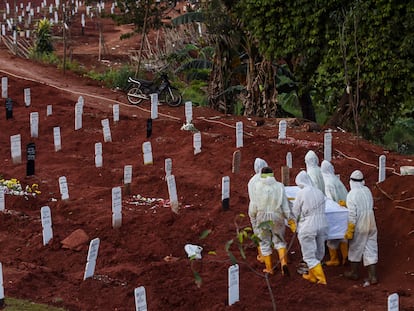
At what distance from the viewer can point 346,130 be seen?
67.2 feet

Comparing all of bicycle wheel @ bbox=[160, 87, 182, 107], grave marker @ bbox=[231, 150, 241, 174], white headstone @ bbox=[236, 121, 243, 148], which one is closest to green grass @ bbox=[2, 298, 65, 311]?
grave marker @ bbox=[231, 150, 241, 174]

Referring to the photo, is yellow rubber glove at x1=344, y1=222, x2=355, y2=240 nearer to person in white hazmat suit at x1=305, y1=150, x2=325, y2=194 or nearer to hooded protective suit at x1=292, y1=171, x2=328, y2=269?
hooded protective suit at x1=292, y1=171, x2=328, y2=269

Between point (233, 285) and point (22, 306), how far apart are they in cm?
223

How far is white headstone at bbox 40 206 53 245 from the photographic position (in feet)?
36.3

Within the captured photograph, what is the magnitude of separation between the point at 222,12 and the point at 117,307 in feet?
43.7

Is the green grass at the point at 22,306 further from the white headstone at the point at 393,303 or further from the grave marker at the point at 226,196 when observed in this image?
the grave marker at the point at 226,196

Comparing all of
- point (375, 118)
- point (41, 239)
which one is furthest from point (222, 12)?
point (41, 239)

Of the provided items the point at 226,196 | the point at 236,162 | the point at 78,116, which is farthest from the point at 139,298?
the point at 78,116

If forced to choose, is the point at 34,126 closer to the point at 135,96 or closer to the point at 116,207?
the point at 135,96

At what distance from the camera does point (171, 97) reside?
2194 centimetres

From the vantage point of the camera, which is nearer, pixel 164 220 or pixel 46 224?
pixel 46 224

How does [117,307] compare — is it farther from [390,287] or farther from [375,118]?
[375,118]

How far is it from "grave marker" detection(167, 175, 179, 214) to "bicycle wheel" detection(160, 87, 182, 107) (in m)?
9.28

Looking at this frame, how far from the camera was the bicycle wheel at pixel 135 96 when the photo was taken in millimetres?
22109
